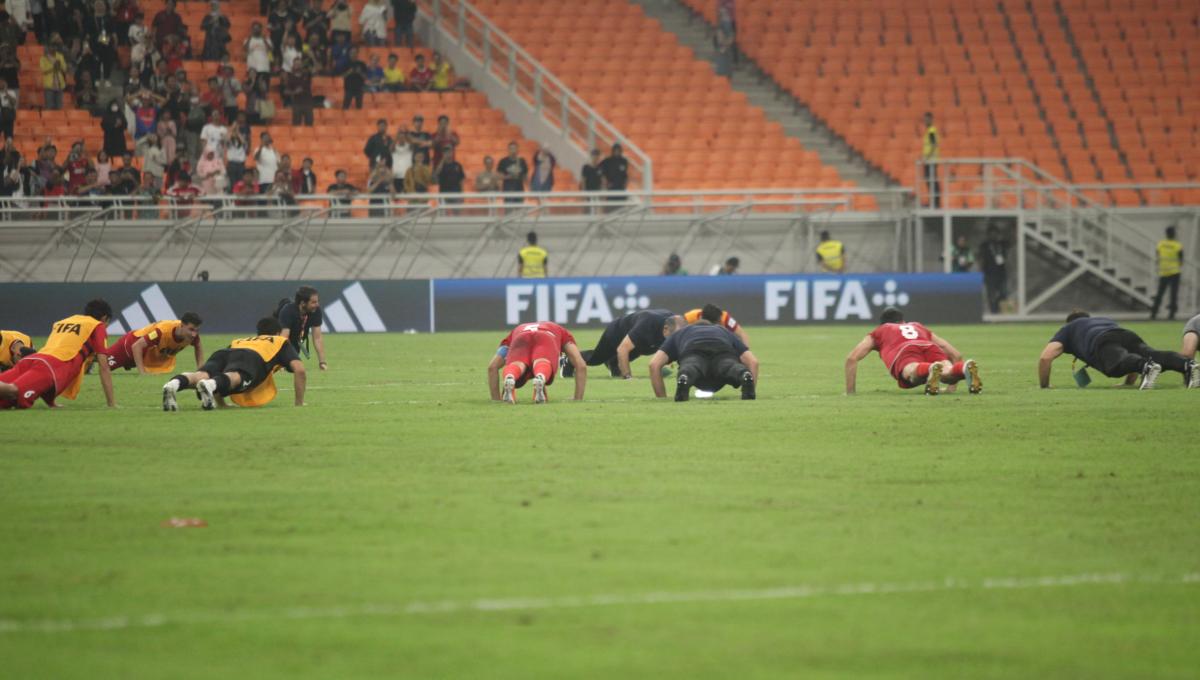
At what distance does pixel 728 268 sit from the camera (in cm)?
3544

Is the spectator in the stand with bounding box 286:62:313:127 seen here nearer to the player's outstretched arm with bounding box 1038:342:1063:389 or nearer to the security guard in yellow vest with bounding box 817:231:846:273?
the security guard in yellow vest with bounding box 817:231:846:273

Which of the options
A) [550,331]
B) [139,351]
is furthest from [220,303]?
[550,331]

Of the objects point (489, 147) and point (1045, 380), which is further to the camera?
point (489, 147)

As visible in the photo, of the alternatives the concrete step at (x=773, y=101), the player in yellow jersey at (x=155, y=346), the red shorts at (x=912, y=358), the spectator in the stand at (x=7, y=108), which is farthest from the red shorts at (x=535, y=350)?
the concrete step at (x=773, y=101)

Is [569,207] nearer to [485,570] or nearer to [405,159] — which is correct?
[405,159]

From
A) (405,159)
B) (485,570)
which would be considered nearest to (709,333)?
(485,570)

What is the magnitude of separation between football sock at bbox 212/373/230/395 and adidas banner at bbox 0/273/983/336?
1701cm

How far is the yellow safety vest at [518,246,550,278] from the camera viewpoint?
36.0 metres

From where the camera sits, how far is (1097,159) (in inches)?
1647

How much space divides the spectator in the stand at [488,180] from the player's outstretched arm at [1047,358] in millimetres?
19682

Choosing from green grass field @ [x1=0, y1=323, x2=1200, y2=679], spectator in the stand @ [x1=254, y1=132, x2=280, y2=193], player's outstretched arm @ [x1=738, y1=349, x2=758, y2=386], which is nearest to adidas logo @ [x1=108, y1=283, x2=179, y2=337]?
spectator in the stand @ [x1=254, y1=132, x2=280, y2=193]

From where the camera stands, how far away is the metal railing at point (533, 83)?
1523 inches

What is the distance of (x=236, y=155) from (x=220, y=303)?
3899 millimetres

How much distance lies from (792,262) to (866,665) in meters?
32.5
